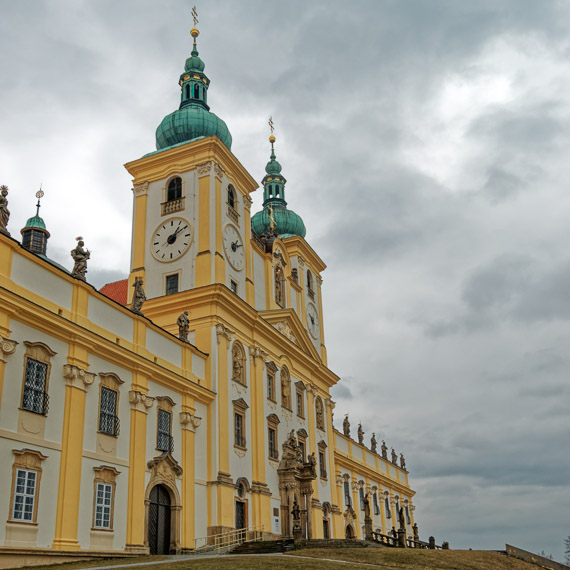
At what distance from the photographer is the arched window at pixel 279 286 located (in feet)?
143

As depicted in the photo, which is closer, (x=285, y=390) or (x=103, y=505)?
(x=103, y=505)

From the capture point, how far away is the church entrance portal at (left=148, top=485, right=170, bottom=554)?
26.8 meters

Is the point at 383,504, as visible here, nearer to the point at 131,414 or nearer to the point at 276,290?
the point at 276,290

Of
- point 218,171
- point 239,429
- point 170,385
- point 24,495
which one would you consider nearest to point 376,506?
point 239,429

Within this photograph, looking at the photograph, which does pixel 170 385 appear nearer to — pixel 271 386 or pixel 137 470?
pixel 137 470

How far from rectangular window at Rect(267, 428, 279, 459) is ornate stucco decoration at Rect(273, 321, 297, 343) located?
5989 mm

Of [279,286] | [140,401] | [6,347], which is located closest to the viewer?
[6,347]

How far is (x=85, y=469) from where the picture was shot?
23484 mm

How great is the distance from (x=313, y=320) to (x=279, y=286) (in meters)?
6.72

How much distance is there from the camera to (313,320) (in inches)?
1961

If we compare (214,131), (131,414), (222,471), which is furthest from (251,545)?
(214,131)

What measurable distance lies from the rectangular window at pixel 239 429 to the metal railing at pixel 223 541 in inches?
155

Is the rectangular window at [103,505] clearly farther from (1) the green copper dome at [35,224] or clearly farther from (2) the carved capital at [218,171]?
(1) the green copper dome at [35,224]

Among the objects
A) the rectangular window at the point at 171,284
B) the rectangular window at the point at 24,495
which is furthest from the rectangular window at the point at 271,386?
the rectangular window at the point at 24,495
